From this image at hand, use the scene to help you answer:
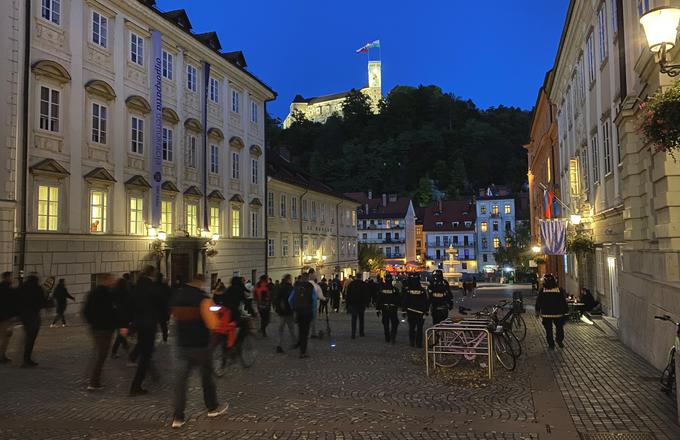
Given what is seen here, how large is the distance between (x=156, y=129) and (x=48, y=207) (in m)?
6.55

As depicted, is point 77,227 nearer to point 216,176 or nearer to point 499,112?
point 216,176

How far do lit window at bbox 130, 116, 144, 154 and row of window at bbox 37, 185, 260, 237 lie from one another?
1981 millimetres

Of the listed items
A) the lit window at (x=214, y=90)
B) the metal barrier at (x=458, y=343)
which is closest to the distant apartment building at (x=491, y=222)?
the lit window at (x=214, y=90)

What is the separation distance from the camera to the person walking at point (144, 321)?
8.66 meters

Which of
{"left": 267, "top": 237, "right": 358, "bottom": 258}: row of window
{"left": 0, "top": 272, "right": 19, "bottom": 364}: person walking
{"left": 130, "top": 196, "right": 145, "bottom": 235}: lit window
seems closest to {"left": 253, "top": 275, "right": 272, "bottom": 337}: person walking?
{"left": 0, "top": 272, "right": 19, "bottom": 364}: person walking

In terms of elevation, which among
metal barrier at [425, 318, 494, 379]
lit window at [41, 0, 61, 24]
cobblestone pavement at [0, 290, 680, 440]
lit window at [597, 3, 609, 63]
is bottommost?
cobblestone pavement at [0, 290, 680, 440]

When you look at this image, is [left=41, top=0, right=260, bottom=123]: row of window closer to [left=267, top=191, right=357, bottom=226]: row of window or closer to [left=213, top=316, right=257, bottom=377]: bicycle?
[left=267, top=191, right=357, bottom=226]: row of window

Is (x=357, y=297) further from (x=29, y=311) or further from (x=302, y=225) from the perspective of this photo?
(x=302, y=225)

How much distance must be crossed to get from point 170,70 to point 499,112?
119338 mm

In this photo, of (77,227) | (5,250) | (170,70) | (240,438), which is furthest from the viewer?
(170,70)

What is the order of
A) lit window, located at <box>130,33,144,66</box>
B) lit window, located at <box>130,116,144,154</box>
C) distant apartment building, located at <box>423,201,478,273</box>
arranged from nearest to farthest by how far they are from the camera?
lit window, located at <box>130,116,144,154</box>, lit window, located at <box>130,33,144,66</box>, distant apartment building, located at <box>423,201,478,273</box>

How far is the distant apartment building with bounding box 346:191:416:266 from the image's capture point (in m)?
92.2

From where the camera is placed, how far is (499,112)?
13575 centimetres

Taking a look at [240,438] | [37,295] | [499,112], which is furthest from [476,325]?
[499,112]
